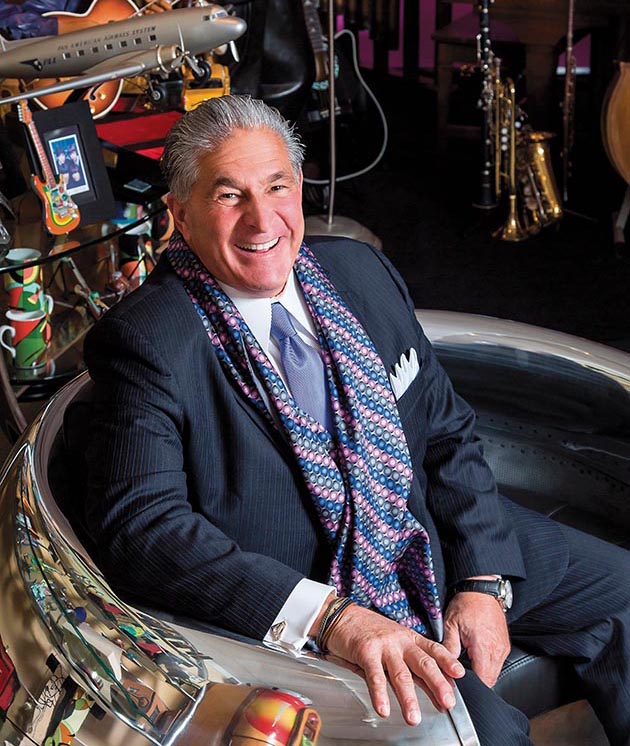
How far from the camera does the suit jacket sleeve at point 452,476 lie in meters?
1.49

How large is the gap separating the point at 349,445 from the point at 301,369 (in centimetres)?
11

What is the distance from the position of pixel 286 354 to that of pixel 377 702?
1.54 ft

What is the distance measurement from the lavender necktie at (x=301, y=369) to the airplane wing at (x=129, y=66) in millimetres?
1088

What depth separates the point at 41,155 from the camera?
2375 millimetres

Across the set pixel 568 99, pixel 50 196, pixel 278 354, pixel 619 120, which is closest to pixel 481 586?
pixel 278 354

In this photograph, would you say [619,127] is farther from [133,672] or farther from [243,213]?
[133,672]

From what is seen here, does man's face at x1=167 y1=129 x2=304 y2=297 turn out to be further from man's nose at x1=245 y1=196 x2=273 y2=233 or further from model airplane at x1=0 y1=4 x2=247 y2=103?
model airplane at x1=0 y1=4 x2=247 y2=103

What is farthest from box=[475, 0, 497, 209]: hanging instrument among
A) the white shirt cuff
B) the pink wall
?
the white shirt cuff

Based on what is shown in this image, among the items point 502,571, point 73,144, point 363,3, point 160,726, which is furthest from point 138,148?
point 363,3

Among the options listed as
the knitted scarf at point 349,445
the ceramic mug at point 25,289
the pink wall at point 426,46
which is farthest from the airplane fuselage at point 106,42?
the pink wall at point 426,46

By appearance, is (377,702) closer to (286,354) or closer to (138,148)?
(286,354)

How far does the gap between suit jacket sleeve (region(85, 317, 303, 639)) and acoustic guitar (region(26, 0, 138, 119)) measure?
171 cm

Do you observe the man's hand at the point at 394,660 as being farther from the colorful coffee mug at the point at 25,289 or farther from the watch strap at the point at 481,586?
the colorful coffee mug at the point at 25,289

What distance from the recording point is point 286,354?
139 centimetres
